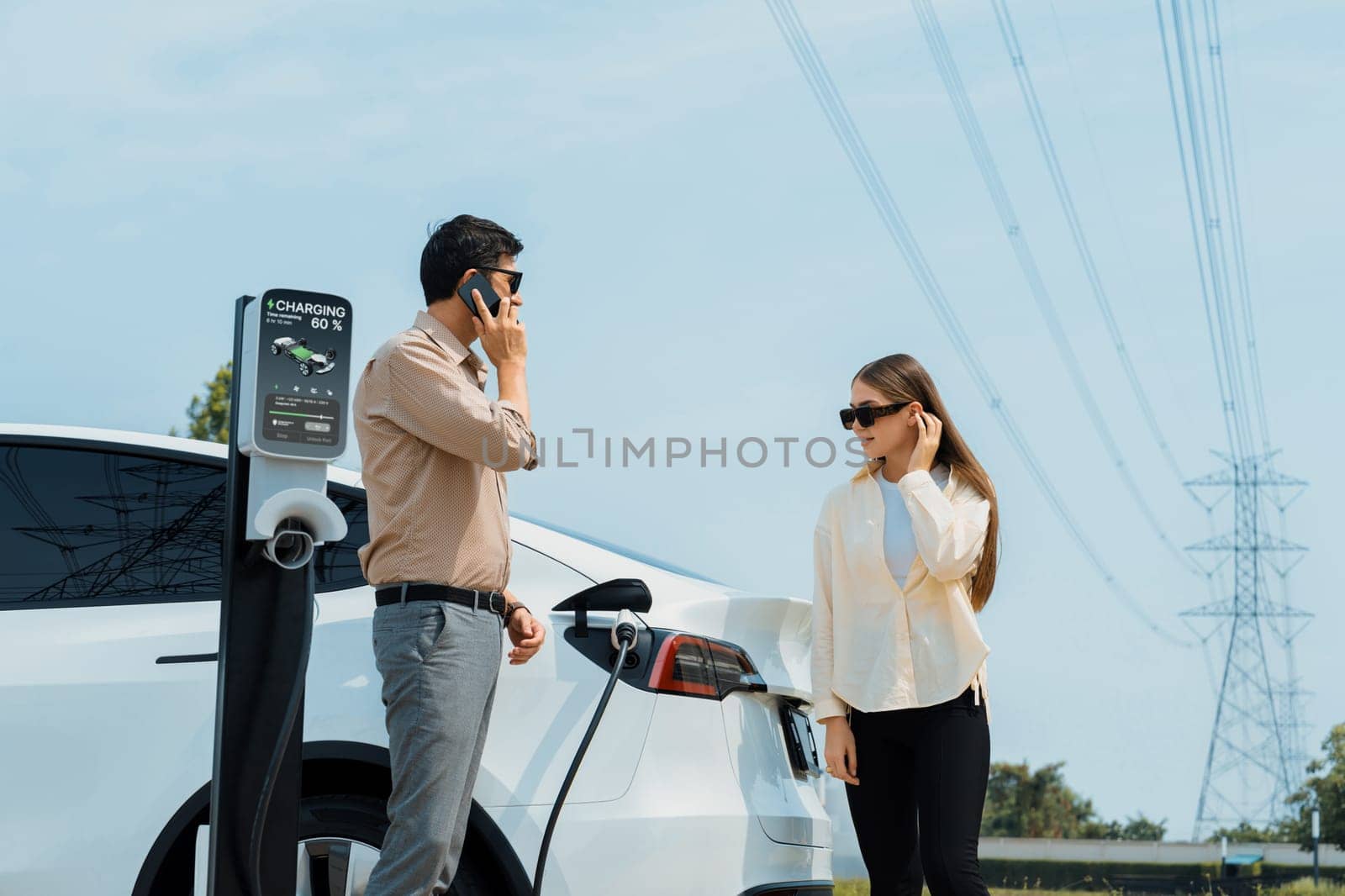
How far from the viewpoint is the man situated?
3.07 meters

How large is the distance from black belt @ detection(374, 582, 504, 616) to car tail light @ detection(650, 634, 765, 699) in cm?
49

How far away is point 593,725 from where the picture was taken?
11.0 feet

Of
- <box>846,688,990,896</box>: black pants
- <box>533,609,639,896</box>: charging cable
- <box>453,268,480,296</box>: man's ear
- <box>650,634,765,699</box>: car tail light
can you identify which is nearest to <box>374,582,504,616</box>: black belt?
<box>533,609,639,896</box>: charging cable

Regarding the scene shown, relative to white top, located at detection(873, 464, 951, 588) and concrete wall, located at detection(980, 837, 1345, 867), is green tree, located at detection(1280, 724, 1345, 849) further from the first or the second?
white top, located at detection(873, 464, 951, 588)

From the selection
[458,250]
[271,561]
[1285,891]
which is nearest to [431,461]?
[271,561]

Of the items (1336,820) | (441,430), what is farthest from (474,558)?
(1336,820)

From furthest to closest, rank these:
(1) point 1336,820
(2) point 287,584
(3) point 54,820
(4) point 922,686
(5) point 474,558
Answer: (1) point 1336,820 → (4) point 922,686 → (3) point 54,820 → (5) point 474,558 → (2) point 287,584

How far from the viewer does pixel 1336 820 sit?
87.5 ft

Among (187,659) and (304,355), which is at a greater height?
(304,355)

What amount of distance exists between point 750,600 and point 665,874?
79 cm

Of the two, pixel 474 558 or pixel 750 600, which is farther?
pixel 750 600

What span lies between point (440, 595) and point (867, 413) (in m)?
1.43

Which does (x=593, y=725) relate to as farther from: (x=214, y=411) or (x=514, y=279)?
(x=214, y=411)

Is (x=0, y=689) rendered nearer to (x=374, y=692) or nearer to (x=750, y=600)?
(x=374, y=692)
